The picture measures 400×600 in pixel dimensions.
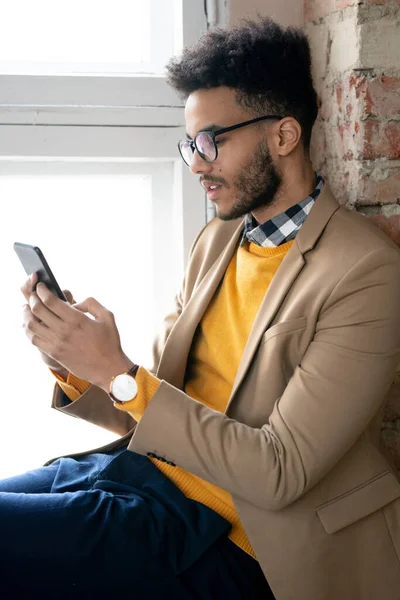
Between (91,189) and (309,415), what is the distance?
926mm

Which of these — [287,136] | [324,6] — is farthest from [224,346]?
[324,6]

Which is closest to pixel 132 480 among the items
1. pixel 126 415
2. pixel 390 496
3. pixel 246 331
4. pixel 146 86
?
pixel 126 415

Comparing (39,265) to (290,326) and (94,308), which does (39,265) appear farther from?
(290,326)

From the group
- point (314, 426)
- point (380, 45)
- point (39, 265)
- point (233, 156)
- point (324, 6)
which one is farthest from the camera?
point (324, 6)

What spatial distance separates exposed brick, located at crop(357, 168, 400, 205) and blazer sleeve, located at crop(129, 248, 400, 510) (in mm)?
332

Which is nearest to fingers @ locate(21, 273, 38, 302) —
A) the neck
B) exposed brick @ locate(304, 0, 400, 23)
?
the neck

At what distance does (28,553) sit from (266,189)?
0.80 metres

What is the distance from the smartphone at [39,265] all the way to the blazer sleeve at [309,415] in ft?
0.88

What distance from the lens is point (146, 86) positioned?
1808 mm

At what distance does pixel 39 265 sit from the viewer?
1.36 meters

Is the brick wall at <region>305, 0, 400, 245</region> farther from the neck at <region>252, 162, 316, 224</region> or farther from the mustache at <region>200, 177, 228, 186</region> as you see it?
the mustache at <region>200, 177, 228, 186</region>

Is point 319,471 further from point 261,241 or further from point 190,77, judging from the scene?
point 190,77

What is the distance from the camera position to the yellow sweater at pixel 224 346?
1.44 metres

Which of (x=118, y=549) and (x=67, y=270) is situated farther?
(x=67, y=270)
